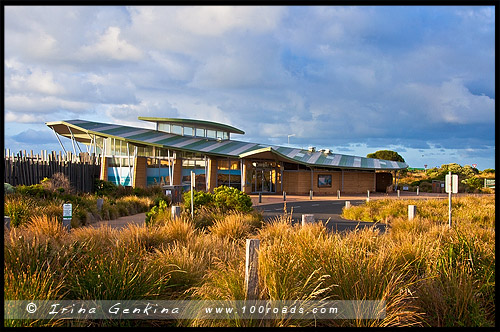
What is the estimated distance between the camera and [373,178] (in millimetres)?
40094

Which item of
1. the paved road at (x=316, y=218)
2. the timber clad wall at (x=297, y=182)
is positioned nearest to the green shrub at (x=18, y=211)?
the paved road at (x=316, y=218)

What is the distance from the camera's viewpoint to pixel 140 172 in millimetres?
33625

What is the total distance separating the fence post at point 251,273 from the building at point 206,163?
27.5m

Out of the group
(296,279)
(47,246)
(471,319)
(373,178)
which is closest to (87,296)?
(47,246)

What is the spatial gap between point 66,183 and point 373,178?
3063 centimetres

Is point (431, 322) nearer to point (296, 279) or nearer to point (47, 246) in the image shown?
point (296, 279)

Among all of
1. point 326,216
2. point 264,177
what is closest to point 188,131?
point 264,177

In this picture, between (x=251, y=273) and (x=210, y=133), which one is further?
(x=210, y=133)

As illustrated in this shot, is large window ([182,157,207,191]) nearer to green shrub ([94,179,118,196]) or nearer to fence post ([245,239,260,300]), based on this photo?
green shrub ([94,179,118,196])

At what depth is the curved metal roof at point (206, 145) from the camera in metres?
33.8

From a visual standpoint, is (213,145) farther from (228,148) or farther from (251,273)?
(251,273)

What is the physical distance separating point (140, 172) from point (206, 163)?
5979 millimetres

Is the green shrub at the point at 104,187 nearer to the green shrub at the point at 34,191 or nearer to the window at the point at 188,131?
the green shrub at the point at 34,191

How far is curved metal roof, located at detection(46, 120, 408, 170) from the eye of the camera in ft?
111
